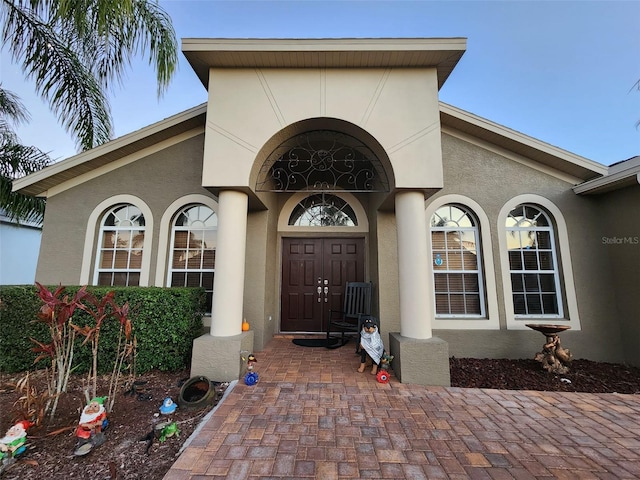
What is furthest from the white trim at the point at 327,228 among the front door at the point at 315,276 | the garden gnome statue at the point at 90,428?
the garden gnome statue at the point at 90,428

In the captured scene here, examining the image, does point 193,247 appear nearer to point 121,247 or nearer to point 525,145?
point 121,247

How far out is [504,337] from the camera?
4832 millimetres

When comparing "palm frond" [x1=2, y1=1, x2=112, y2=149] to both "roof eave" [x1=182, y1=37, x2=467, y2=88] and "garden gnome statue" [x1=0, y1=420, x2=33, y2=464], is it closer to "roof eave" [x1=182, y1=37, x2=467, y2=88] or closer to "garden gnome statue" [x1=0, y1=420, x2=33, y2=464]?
"roof eave" [x1=182, y1=37, x2=467, y2=88]

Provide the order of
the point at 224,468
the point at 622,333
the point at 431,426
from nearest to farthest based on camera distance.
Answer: the point at 224,468 → the point at 431,426 → the point at 622,333

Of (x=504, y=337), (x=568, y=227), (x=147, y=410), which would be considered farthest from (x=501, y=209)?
(x=147, y=410)

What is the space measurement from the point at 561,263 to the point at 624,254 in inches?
36.4

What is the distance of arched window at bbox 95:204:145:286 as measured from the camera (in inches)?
212

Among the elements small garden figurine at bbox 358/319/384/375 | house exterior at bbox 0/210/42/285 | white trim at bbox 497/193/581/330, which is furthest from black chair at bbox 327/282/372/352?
house exterior at bbox 0/210/42/285

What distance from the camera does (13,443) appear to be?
2229 mm

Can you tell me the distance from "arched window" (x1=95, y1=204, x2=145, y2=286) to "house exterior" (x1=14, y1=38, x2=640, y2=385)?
1.3 inches

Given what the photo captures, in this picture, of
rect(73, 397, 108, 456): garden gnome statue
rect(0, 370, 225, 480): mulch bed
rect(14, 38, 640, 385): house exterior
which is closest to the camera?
rect(0, 370, 225, 480): mulch bed

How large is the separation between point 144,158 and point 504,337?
26.5 feet

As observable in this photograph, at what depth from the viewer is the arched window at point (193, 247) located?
541 centimetres

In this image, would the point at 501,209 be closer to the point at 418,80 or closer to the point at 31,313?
the point at 418,80
